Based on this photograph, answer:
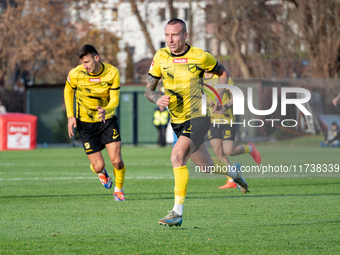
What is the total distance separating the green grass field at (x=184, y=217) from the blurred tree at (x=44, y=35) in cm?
2442

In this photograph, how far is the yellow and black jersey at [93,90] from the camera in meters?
8.54

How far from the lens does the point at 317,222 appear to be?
20.8ft

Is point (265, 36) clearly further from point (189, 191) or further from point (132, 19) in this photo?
point (132, 19)

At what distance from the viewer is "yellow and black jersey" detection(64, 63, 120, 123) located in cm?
854

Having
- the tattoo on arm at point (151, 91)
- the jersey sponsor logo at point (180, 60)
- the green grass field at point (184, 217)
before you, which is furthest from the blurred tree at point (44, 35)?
the jersey sponsor logo at point (180, 60)

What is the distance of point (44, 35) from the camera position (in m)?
36.5

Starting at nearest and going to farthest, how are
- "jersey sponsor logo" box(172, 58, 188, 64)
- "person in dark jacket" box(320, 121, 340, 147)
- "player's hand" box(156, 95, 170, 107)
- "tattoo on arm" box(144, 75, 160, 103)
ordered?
"player's hand" box(156, 95, 170, 107) < "tattoo on arm" box(144, 75, 160, 103) < "jersey sponsor logo" box(172, 58, 188, 64) < "person in dark jacket" box(320, 121, 340, 147)

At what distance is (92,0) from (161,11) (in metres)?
4.46

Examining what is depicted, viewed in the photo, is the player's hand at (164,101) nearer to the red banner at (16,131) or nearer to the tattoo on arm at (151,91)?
the tattoo on arm at (151,91)

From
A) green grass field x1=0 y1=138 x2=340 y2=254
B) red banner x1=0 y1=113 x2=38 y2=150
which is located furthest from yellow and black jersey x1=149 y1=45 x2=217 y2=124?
red banner x1=0 y1=113 x2=38 y2=150

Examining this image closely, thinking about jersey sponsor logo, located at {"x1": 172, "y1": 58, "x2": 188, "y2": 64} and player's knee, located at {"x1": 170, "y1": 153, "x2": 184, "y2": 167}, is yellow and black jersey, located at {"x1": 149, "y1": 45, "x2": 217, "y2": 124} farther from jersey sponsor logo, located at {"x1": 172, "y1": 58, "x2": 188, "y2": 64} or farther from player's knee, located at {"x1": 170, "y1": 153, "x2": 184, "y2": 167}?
player's knee, located at {"x1": 170, "y1": 153, "x2": 184, "y2": 167}

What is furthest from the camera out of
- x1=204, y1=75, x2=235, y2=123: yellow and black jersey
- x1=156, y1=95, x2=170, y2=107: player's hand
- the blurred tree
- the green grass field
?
the blurred tree

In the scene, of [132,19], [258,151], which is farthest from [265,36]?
[132,19]

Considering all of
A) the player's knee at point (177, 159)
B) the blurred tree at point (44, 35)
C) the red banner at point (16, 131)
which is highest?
the blurred tree at point (44, 35)
